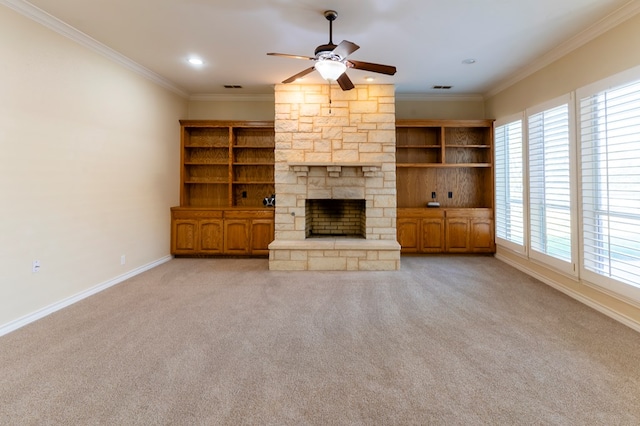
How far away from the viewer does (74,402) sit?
1736mm

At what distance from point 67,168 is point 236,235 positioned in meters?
2.57

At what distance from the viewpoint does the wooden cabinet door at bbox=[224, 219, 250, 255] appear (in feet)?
17.2

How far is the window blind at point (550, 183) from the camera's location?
11.5 feet

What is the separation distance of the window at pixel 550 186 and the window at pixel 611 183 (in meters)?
0.27

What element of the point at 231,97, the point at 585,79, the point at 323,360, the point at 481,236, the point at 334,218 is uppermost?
the point at 231,97

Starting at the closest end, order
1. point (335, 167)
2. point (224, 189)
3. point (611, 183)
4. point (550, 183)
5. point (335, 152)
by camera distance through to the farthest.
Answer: point (611, 183) → point (550, 183) → point (335, 167) → point (335, 152) → point (224, 189)

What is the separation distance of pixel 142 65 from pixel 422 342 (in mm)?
5002

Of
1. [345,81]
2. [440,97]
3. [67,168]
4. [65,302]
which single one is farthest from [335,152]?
[65,302]

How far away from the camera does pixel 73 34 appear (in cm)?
320

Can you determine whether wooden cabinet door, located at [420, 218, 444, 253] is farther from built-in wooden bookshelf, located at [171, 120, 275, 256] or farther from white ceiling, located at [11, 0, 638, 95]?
built-in wooden bookshelf, located at [171, 120, 275, 256]

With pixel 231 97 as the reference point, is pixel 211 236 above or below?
below

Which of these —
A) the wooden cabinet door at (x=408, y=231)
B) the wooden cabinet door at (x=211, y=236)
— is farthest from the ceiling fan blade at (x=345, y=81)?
the wooden cabinet door at (x=211, y=236)

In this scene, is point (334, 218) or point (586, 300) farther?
point (334, 218)

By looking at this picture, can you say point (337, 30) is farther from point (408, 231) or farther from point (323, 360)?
point (408, 231)
